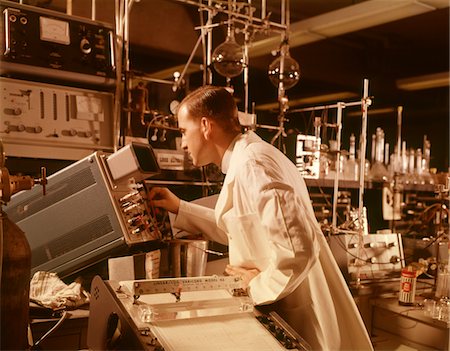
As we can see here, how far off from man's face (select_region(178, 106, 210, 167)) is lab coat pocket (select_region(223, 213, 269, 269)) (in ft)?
1.00

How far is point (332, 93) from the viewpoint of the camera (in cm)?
548

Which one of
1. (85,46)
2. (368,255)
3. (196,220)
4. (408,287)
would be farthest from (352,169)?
(85,46)

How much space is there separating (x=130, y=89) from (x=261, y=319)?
1.54 metres

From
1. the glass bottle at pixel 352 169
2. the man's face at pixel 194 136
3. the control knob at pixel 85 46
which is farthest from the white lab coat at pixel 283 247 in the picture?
the glass bottle at pixel 352 169

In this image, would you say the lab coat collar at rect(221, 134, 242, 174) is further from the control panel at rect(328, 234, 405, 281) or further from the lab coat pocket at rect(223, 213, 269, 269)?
the control panel at rect(328, 234, 405, 281)

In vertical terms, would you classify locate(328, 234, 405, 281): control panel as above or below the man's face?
below

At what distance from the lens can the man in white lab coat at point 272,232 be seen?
1.31 metres

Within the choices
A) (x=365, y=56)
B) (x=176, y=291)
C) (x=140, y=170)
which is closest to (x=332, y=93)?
(x=365, y=56)

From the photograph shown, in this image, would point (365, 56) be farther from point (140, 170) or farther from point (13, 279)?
point (13, 279)

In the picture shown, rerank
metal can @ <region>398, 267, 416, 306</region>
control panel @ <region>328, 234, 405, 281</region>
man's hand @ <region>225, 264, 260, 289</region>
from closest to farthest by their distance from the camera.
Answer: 1. man's hand @ <region>225, 264, 260, 289</region>
2. metal can @ <region>398, 267, 416, 306</region>
3. control panel @ <region>328, 234, 405, 281</region>

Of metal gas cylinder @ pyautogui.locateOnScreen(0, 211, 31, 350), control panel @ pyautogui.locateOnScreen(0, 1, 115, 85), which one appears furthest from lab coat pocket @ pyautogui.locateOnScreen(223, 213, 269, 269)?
control panel @ pyautogui.locateOnScreen(0, 1, 115, 85)

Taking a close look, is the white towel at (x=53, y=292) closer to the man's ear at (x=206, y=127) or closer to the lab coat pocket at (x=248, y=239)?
the lab coat pocket at (x=248, y=239)

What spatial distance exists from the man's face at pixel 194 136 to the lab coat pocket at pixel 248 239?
11.9 inches

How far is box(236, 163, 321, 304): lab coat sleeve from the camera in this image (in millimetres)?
1299
